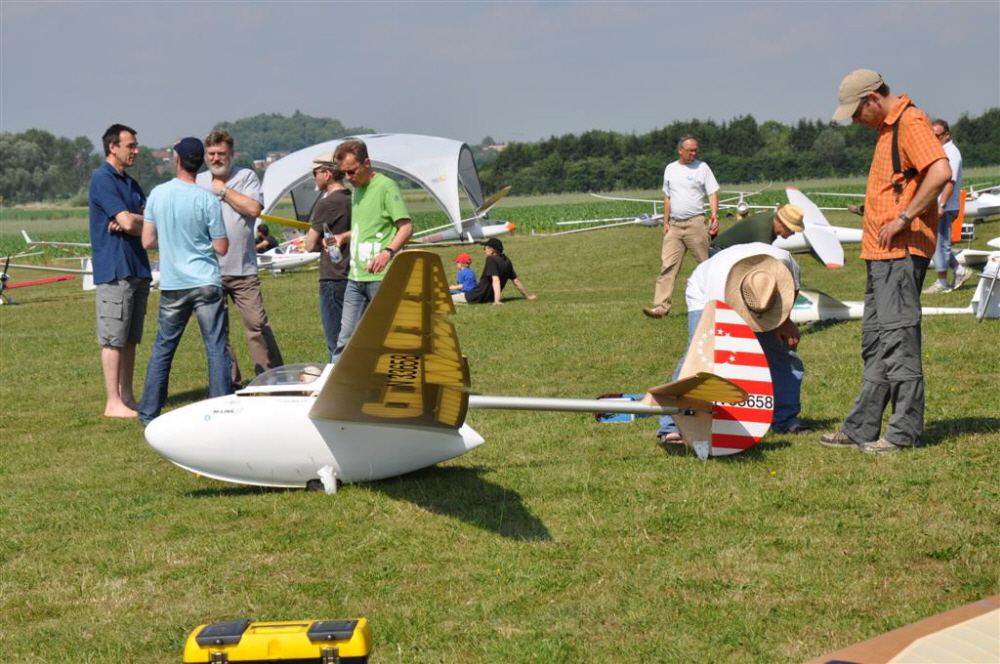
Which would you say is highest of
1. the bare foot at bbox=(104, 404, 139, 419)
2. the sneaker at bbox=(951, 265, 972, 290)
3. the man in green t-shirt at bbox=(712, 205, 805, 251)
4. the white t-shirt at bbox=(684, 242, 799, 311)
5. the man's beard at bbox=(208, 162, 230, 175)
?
the man's beard at bbox=(208, 162, 230, 175)

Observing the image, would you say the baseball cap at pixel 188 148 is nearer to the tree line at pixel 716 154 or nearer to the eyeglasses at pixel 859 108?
the eyeglasses at pixel 859 108

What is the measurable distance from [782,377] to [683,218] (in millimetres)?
6076

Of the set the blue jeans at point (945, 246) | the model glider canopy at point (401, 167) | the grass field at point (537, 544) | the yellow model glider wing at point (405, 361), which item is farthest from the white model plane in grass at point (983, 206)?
the yellow model glider wing at point (405, 361)

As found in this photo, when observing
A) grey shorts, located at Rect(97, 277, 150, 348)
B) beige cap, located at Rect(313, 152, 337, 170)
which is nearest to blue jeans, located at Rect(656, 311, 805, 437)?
beige cap, located at Rect(313, 152, 337, 170)

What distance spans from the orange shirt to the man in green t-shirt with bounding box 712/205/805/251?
94cm

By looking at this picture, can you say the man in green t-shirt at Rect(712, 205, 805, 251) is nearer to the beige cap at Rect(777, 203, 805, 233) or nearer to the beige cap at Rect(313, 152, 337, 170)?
the beige cap at Rect(777, 203, 805, 233)

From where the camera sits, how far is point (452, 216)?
108 feet

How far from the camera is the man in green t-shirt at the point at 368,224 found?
23.8 ft

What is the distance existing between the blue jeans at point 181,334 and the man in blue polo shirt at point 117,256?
30.2 inches

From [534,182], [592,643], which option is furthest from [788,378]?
[534,182]

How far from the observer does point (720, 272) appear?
6453 millimetres

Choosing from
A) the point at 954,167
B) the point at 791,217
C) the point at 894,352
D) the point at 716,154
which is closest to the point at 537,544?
the point at 894,352

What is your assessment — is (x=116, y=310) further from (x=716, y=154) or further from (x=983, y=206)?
(x=716, y=154)

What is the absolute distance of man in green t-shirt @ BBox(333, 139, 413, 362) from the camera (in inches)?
286
